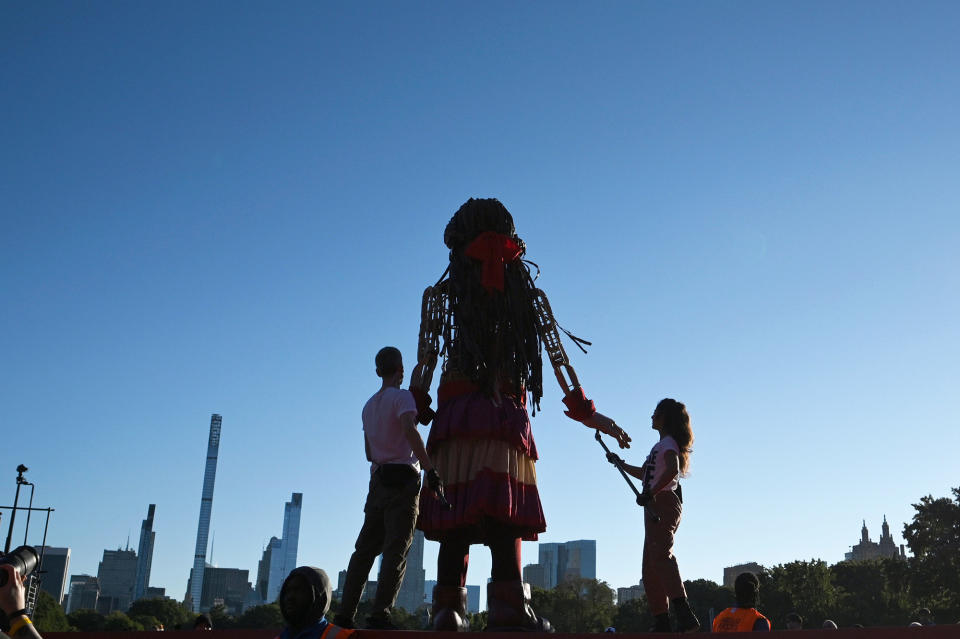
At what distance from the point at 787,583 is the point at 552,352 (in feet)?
194

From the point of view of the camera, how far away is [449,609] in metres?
6.58

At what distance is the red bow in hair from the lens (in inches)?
295

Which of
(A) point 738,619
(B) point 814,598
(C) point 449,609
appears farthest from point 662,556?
(B) point 814,598

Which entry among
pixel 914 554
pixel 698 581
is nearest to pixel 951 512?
pixel 914 554

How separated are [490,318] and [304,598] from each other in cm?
348

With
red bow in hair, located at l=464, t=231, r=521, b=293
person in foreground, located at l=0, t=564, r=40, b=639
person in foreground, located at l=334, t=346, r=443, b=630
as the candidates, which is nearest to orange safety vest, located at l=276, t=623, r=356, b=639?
person in foreground, located at l=334, t=346, r=443, b=630

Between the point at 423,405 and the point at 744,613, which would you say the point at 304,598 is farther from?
the point at 744,613

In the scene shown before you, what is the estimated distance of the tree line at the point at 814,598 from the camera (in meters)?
43.6

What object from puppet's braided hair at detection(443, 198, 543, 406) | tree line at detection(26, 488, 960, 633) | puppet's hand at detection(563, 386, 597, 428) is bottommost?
tree line at detection(26, 488, 960, 633)

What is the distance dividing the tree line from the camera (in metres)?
9.72

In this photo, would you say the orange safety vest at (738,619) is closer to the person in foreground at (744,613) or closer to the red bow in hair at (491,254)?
the person in foreground at (744,613)

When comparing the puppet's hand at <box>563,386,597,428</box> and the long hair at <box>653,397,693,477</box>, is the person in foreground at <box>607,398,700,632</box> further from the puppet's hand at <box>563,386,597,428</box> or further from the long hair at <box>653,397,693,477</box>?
the puppet's hand at <box>563,386,597,428</box>

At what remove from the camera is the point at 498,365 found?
7324 millimetres

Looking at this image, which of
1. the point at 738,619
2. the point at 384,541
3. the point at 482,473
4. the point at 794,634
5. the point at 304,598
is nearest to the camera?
→ the point at 794,634
